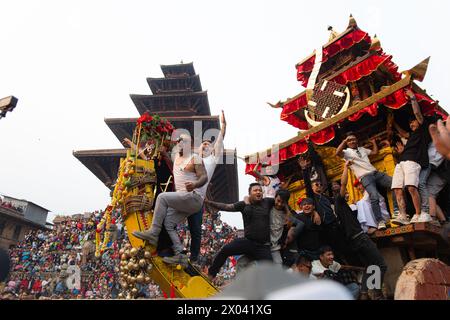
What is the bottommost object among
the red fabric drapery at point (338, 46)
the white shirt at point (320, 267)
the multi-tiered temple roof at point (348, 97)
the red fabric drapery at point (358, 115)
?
the white shirt at point (320, 267)

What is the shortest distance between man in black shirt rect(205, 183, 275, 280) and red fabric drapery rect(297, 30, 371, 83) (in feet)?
16.3

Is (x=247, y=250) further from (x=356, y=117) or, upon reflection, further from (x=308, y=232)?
(x=356, y=117)

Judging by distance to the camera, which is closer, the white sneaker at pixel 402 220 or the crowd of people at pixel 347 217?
the crowd of people at pixel 347 217

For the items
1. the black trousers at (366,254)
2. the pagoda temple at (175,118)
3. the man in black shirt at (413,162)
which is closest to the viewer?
the black trousers at (366,254)

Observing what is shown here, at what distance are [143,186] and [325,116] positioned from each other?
14.3 ft

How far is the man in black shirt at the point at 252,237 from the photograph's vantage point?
3668mm

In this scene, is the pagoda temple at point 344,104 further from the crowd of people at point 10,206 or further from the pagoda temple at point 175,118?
the crowd of people at point 10,206

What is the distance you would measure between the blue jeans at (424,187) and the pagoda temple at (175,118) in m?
11.0

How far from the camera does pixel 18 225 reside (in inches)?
1172

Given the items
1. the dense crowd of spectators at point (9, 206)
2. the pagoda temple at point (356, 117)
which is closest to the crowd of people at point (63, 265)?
the pagoda temple at point (356, 117)

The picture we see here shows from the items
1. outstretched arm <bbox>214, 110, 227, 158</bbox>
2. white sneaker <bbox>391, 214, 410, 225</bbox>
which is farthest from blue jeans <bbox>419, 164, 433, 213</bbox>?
outstretched arm <bbox>214, 110, 227, 158</bbox>

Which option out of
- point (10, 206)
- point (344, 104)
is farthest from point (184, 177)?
point (10, 206)

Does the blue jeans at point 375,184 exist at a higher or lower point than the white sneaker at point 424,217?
higher

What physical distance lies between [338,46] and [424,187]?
435cm
